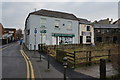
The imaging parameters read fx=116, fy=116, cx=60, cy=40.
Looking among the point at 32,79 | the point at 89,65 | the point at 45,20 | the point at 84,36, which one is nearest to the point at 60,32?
the point at 45,20

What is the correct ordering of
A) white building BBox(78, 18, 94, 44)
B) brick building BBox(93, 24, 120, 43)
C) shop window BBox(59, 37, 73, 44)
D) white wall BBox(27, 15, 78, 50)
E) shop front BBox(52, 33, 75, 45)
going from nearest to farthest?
white wall BBox(27, 15, 78, 50)
shop front BBox(52, 33, 75, 45)
shop window BBox(59, 37, 73, 44)
white building BBox(78, 18, 94, 44)
brick building BBox(93, 24, 120, 43)

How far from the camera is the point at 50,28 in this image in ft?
74.7

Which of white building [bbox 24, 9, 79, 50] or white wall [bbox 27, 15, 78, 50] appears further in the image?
white building [bbox 24, 9, 79, 50]

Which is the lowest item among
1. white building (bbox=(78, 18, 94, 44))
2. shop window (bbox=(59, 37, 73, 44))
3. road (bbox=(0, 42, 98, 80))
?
road (bbox=(0, 42, 98, 80))

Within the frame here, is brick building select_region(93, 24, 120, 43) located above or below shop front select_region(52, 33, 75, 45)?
above

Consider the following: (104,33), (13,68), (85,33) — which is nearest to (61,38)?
(85,33)

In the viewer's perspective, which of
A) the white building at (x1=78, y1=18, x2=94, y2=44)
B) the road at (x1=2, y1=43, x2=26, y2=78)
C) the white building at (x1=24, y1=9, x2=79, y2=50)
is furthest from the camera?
the white building at (x1=78, y1=18, x2=94, y2=44)

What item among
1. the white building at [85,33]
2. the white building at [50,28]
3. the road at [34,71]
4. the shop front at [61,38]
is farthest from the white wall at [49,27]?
the road at [34,71]

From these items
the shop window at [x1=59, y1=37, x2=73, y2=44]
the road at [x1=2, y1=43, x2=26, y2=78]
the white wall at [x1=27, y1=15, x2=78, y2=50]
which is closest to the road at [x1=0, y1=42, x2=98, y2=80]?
the road at [x1=2, y1=43, x2=26, y2=78]

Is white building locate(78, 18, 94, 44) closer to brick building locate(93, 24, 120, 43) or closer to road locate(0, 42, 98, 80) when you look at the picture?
brick building locate(93, 24, 120, 43)

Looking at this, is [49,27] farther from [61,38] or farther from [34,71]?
[34,71]

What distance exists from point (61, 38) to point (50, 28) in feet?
10.9

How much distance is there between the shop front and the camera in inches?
915

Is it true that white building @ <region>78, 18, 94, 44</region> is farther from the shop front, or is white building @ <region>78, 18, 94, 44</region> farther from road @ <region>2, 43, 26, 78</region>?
road @ <region>2, 43, 26, 78</region>
